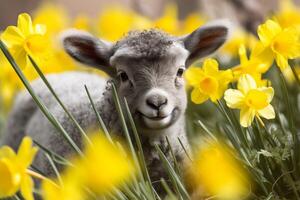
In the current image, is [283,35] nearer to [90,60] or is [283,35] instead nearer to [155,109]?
[155,109]

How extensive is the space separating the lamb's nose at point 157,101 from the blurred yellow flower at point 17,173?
835 millimetres

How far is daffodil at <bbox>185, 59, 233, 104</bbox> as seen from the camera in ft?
7.15

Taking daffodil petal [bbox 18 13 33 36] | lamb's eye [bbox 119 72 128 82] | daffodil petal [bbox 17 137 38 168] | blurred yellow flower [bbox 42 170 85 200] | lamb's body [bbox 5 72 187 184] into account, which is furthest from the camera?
lamb's body [bbox 5 72 187 184]

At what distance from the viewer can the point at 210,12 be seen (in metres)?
5.83

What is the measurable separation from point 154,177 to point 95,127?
13.0 inches

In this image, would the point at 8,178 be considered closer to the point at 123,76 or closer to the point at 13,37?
the point at 13,37

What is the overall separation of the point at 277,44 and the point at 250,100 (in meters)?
0.26

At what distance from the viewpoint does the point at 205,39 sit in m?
2.72

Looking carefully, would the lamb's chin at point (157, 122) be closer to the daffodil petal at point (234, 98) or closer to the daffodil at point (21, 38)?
the daffodil petal at point (234, 98)

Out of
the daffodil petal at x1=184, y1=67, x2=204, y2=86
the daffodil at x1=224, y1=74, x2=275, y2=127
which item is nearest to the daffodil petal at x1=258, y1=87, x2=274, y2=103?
the daffodil at x1=224, y1=74, x2=275, y2=127

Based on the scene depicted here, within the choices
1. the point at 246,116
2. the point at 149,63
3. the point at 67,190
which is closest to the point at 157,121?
the point at 149,63

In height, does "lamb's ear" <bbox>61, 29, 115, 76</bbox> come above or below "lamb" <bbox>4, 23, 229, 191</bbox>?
above

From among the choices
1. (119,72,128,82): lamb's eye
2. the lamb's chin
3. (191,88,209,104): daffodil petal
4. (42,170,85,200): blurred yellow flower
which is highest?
(119,72,128,82): lamb's eye

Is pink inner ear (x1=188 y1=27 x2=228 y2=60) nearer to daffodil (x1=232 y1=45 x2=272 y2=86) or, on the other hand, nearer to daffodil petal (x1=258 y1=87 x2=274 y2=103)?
daffodil (x1=232 y1=45 x2=272 y2=86)
